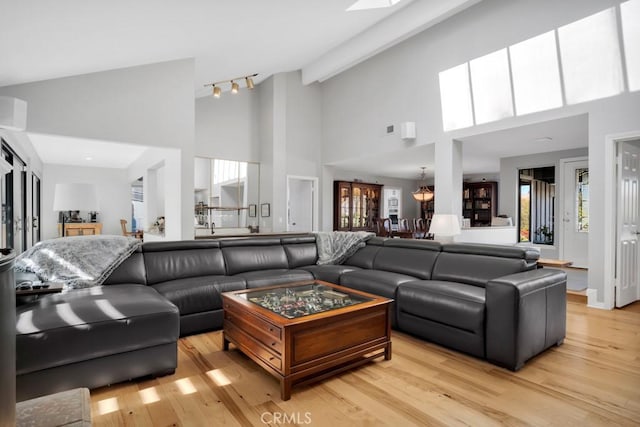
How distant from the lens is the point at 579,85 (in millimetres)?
4082

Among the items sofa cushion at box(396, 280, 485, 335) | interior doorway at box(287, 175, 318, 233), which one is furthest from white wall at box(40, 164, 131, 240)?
sofa cushion at box(396, 280, 485, 335)

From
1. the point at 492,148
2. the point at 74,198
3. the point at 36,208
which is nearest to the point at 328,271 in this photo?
the point at 74,198

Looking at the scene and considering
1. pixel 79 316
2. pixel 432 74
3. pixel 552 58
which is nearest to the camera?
pixel 79 316

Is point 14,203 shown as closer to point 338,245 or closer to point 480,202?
point 338,245

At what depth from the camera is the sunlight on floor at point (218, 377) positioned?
219 centimetres

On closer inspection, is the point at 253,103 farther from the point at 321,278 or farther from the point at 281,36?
the point at 321,278

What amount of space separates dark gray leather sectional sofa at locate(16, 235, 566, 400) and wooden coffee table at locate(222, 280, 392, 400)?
0.48 meters

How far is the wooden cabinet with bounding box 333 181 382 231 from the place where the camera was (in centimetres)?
873

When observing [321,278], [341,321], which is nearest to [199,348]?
[341,321]

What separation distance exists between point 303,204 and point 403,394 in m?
6.37

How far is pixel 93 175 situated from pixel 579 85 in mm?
10389

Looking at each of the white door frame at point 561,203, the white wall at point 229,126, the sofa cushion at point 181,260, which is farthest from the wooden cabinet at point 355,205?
the sofa cushion at point 181,260

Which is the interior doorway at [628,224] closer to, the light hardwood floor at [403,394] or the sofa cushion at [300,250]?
the light hardwood floor at [403,394]

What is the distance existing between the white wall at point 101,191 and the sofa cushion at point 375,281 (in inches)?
306
